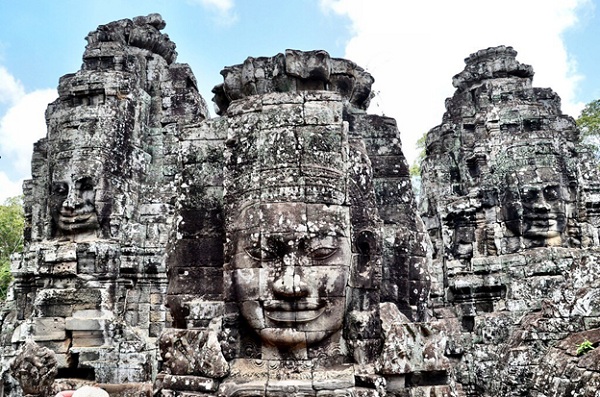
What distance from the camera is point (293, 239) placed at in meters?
4.62

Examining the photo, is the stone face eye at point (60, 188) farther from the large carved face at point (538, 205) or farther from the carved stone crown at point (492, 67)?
the carved stone crown at point (492, 67)

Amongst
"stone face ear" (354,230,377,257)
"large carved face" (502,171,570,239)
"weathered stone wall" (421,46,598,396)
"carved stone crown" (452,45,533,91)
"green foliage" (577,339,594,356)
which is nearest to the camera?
"stone face ear" (354,230,377,257)

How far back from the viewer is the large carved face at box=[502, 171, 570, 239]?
11.4m

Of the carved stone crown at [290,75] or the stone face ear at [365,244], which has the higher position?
the carved stone crown at [290,75]

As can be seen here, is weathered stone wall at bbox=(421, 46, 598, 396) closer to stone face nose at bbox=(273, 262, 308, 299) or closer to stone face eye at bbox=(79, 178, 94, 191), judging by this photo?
stone face nose at bbox=(273, 262, 308, 299)

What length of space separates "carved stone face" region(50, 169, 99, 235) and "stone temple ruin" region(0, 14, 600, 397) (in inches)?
1.4

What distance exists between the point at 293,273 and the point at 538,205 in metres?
8.39

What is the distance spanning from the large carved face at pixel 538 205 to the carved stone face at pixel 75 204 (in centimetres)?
809

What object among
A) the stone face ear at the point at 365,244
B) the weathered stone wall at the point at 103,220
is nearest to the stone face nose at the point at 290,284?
the stone face ear at the point at 365,244

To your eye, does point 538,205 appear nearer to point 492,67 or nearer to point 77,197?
point 492,67

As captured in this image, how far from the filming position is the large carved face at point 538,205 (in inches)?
448

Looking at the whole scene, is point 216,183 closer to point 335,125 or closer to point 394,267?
point 335,125

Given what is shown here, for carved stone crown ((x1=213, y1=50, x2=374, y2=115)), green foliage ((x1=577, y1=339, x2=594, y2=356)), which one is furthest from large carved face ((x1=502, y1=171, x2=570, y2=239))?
carved stone crown ((x1=213, y1=50, x2=374, y2=115))

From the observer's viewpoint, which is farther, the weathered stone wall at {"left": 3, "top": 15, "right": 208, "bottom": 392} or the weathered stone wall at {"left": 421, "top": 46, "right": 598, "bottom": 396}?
the weathered stone wall at {"left": 421, "top": 46, "right": 598, "bottom": 396}
